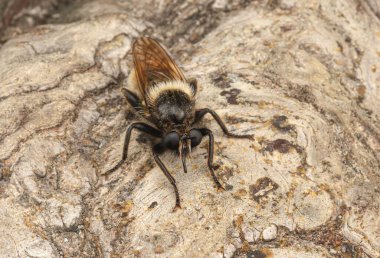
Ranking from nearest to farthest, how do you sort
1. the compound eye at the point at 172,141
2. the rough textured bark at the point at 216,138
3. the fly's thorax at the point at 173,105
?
the rough textured bark at the point at 216,138 → the compound eye at the point at 172,141 → the fly's thorax at the point at 173,105

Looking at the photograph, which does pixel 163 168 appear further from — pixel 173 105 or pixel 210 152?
pixel 173 105

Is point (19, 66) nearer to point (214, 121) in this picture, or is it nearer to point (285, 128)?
point (214, 121)

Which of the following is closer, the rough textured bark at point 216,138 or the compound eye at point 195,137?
the rough textured bark at point 216,138

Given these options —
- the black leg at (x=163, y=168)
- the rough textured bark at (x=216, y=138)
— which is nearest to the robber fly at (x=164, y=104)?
the black leg at (x=163, y=168)

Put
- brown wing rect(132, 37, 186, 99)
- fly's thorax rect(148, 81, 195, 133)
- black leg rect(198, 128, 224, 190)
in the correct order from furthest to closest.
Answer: brown wing rect(132, 37, 186, 99) → fly's thorax rect(148, 81, 195, 133) → black leg rect(198, 128, 224, 190)

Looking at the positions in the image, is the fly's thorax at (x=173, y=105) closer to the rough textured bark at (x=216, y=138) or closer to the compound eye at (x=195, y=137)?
the compound eye at (x=195, y=137)

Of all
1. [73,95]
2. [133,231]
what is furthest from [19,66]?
[133,231]

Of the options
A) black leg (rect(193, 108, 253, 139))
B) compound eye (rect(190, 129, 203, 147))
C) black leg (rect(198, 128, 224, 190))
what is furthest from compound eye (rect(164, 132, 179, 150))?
black leg (rect(193, 108, 253, 139))

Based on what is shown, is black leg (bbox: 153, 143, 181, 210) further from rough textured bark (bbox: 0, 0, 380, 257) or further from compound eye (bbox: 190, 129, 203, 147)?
compound eye (bbox: 190, 129, 203, 147)
